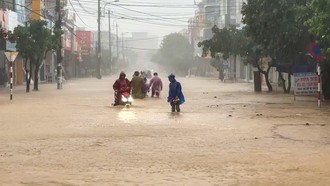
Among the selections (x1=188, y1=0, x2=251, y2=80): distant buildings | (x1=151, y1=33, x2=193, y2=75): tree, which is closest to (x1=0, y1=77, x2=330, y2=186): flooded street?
(x1=188, y1=0, x2=251, y2=80): distant buildings

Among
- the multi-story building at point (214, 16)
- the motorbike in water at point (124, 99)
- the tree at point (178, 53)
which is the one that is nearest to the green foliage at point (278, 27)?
the motorbike in water at point (124, 99)

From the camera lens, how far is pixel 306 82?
24.5 metres

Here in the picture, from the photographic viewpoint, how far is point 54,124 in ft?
52.5

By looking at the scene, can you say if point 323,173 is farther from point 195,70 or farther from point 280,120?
point 195,70

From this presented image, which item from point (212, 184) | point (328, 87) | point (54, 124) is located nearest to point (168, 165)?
point (212, 184)

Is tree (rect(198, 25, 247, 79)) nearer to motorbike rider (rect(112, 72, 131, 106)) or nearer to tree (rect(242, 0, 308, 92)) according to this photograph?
tree (rect(242, 0, 308, 92))

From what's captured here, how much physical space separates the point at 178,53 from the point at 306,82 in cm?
9762

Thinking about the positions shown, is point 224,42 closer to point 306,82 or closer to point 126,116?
point 306,82

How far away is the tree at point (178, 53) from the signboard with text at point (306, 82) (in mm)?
92788

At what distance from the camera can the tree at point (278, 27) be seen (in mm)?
26500

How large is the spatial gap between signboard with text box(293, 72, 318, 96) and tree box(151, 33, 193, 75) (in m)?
92.8

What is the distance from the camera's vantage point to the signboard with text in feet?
79.6

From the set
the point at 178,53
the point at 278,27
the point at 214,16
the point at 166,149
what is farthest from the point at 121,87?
the point at 178,53

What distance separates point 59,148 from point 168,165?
294 centimetres
